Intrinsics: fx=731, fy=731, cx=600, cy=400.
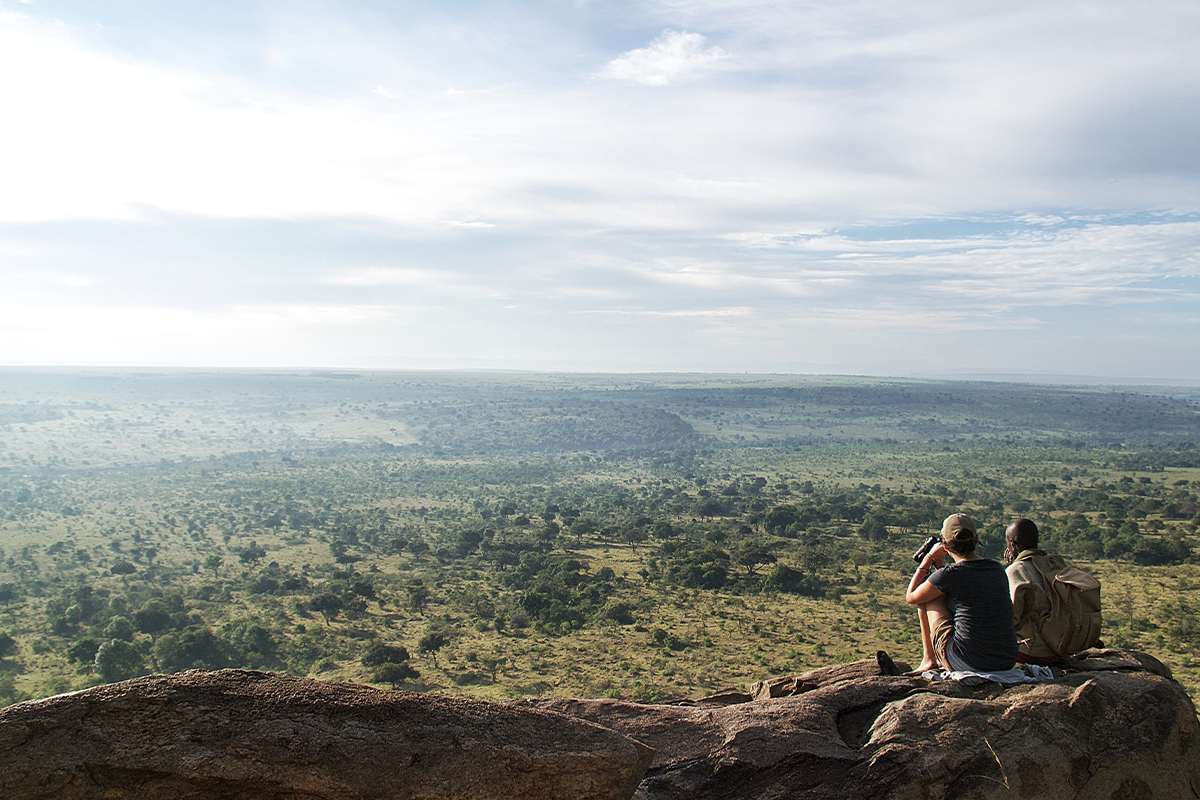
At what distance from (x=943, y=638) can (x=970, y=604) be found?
66 centimetres

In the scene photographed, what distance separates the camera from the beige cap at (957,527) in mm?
6809

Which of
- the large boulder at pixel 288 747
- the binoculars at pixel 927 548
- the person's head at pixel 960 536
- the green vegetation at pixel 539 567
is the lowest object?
the green vegetation at pixel 539 567

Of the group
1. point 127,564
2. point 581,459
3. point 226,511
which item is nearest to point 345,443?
point 581,459

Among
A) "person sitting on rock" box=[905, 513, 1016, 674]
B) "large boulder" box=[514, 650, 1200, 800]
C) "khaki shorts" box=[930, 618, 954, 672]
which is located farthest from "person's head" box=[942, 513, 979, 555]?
"large boulder" box=[514, 650, 1200, 800]

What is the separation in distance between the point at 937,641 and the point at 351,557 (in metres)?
60.9

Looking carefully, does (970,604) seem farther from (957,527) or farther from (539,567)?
(539,567)

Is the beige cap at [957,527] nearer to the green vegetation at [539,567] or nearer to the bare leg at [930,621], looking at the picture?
the bare leg at [930,621]

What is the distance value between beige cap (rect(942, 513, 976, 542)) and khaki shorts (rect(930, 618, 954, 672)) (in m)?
0.91

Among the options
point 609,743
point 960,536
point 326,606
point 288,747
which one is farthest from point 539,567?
point 288,747

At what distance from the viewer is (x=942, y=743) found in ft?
20.0

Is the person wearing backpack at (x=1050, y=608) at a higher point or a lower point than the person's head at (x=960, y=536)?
lower

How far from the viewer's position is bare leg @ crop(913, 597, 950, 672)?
719cm

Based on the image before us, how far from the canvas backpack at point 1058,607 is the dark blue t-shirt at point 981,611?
501 millimetres

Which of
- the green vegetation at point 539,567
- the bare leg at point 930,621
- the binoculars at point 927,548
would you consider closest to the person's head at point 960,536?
the binoculars at point 927,548
